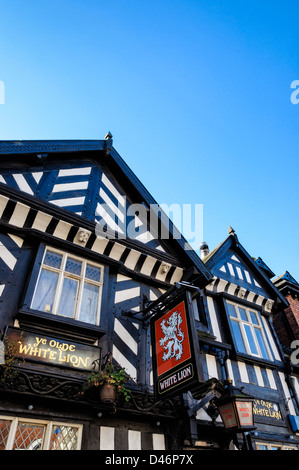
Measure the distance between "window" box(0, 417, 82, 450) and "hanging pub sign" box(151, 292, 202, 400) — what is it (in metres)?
1.50

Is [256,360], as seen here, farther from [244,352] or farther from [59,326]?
[59,326]

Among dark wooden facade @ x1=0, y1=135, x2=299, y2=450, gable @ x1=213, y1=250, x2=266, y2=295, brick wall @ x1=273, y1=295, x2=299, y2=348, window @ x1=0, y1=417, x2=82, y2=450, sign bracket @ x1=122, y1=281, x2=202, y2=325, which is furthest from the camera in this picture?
brick wall @ x1=273, y1=295, x2=299, y2=348

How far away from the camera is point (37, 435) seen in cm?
491

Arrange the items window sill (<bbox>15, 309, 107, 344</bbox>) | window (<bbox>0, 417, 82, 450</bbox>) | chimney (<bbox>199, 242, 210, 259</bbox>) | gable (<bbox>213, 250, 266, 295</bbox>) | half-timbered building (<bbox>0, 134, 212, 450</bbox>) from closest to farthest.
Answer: window (<bbox>0, 417, 82, 450</bbox>)
half-timbered building (<bbox>0, 134, 212, 450</bbox>)
window sill (<bbox>15, 309, 107, 344</bbox>)
gable (<bbox>213, 250, 266, 295</bbox>)
chimney (<bbox>199, 242, 210, 259</bbox>)

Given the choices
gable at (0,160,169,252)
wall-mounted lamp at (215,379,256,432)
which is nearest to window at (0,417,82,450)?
wall-mounted lamp at (215,379,256,432)

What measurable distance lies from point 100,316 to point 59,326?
96cm

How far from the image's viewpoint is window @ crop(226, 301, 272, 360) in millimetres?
9164

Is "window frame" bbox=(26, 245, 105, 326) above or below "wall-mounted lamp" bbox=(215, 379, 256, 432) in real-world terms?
above

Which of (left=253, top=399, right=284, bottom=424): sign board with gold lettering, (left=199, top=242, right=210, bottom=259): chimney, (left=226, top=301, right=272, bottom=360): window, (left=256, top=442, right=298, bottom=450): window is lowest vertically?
(left=256, top=442, right=298, bottom=450): window

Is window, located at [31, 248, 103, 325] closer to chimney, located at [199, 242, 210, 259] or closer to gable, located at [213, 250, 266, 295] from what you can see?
gable, located at [213, 250, 266, 295]

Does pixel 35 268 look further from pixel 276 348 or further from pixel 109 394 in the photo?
pixel 276 348

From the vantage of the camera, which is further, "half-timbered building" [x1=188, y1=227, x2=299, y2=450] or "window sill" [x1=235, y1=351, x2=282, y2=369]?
"window sill" [x1=235, y1=351, x2=282, y2=369]
